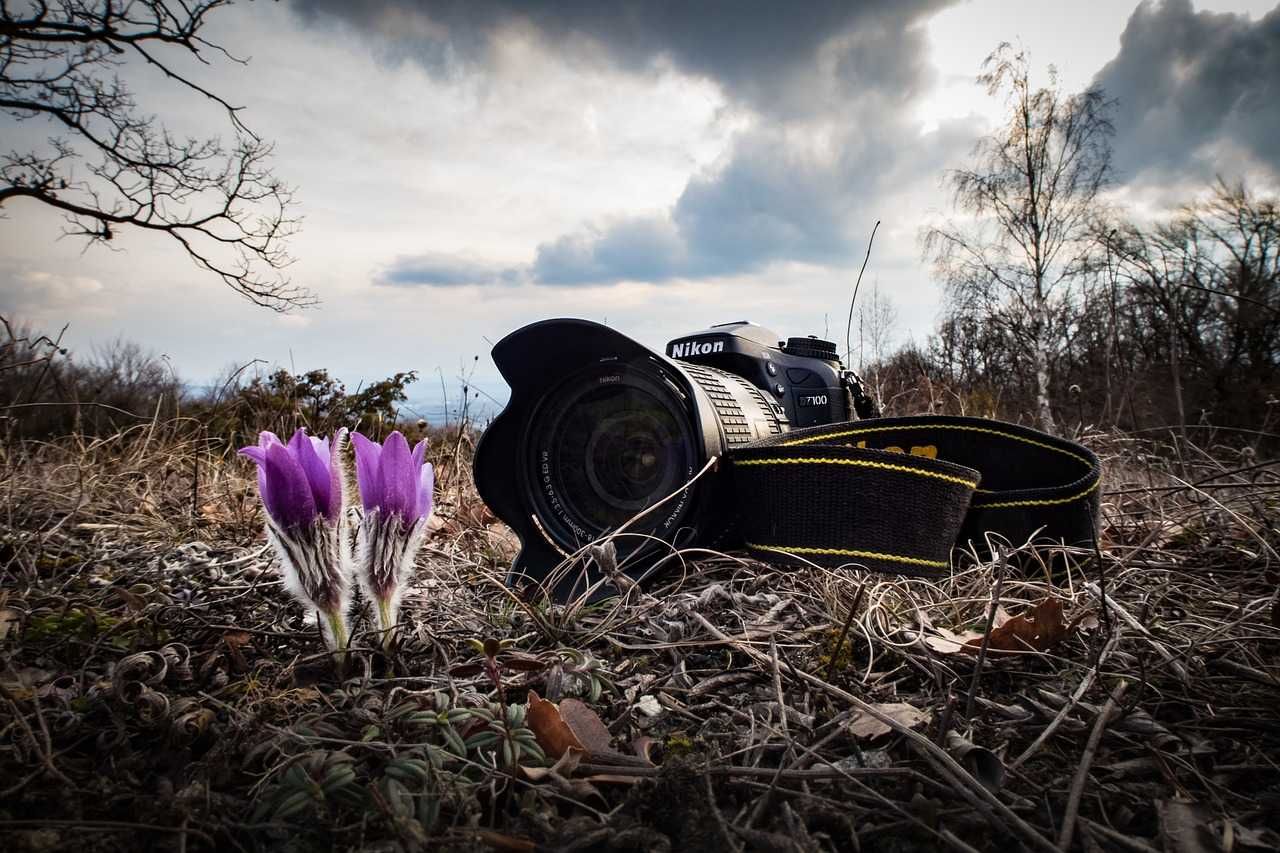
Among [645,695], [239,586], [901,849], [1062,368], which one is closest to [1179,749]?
[901,849]

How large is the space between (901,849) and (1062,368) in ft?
50.7

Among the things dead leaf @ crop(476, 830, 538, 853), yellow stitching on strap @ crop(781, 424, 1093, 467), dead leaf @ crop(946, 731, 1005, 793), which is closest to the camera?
dead leaf @ crop(476, 830, 538, 853)

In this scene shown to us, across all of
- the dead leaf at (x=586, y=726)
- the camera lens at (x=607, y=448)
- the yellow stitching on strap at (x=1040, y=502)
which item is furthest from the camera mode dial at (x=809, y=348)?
the dead leaf at (x=586, y=726)

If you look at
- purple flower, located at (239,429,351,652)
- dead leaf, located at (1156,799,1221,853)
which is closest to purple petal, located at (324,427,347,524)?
purple flower, located at (239,429,351,652)

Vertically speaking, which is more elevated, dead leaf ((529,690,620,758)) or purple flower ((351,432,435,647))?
purple flower ((351,432,435,647))

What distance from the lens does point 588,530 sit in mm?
2332

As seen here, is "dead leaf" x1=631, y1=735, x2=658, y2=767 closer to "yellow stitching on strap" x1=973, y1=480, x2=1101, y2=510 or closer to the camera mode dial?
"yellow stitching on strap" x1=973, y1=480, x2=1101, y2=510

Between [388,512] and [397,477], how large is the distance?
2.7 inches

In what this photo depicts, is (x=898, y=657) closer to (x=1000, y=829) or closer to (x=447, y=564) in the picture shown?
(x=1000, y=829)

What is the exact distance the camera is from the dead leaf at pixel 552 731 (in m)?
1.13

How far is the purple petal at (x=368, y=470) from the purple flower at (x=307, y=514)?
36mm

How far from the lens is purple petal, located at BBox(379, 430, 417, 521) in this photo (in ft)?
4.44

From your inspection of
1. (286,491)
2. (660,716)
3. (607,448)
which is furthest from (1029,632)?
(286,491)

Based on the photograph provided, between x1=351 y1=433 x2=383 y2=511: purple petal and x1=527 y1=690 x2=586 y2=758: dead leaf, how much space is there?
0.49 meters
